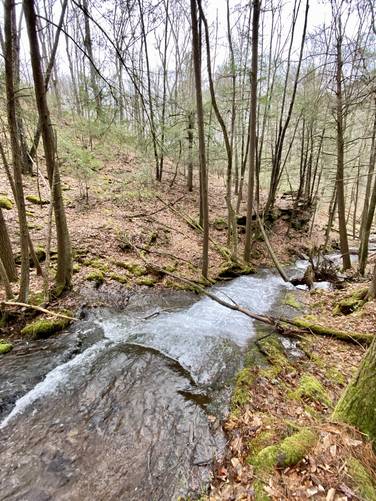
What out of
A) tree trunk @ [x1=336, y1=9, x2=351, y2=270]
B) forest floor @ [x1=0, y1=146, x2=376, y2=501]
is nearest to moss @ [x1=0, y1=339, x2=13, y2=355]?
forest floor @ [x1=0, y1=146, x2=376, y2=501]

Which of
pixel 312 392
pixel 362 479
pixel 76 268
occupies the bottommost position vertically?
pixel 312 392

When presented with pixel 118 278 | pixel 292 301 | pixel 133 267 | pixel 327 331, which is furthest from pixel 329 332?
pixel 133 267

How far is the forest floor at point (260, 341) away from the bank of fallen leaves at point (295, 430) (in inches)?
0.4

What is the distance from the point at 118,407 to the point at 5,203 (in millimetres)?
8646

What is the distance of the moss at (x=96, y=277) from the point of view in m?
7.36

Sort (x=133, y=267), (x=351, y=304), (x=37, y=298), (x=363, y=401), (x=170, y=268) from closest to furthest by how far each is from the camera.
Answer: (x=363, y=401)
(x=37, y=298)
(x=351, y=304)
(x=133, y=267)
(x=170, y=268)

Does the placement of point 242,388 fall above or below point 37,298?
below

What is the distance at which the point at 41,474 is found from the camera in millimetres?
2855

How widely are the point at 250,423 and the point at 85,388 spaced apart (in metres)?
2.52

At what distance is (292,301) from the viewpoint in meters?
8.01

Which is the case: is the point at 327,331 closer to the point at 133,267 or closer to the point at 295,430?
the point at 295,430

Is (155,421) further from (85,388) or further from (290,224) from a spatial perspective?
(290,224)

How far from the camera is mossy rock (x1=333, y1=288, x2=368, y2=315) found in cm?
644

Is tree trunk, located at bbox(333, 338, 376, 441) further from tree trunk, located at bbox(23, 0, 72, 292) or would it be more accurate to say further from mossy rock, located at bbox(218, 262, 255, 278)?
mossy rock, located at bbox(218, 262, 255, 278)
